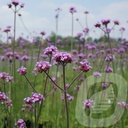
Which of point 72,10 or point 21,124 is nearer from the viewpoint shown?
point 21,124

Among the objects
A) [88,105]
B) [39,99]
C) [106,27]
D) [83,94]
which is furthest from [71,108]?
[39,99]

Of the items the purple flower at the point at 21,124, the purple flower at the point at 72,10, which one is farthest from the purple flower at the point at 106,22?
the purple flower at the point at 72,10

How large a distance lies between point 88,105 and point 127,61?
5634 millimetres

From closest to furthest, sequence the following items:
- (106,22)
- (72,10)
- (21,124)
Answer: (21,124)
(106,22)
(72,10)

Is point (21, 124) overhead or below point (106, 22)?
below

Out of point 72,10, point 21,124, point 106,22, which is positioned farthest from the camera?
point 72,10

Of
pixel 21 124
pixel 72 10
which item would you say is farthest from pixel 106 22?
pixel 72 10

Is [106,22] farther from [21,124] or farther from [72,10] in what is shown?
[72,10]

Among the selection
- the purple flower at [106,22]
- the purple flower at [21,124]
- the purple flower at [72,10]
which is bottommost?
the purple flower at [21,124]

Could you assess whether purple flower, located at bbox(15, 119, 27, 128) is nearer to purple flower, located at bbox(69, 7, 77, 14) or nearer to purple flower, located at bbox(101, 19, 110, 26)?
purple flower, located at bbox(101, 19, 110, 26)

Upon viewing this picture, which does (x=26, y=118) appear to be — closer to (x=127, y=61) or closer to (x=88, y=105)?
(x=88, y=105)

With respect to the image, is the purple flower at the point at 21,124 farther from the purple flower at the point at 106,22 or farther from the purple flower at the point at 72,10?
the purple flower at the point at 72,10

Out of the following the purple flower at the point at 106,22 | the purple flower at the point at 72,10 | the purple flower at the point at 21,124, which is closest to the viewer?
the purple flower at the point at 21,124

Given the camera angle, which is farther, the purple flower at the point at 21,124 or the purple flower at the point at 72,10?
the purple flower at the point at 72,10
